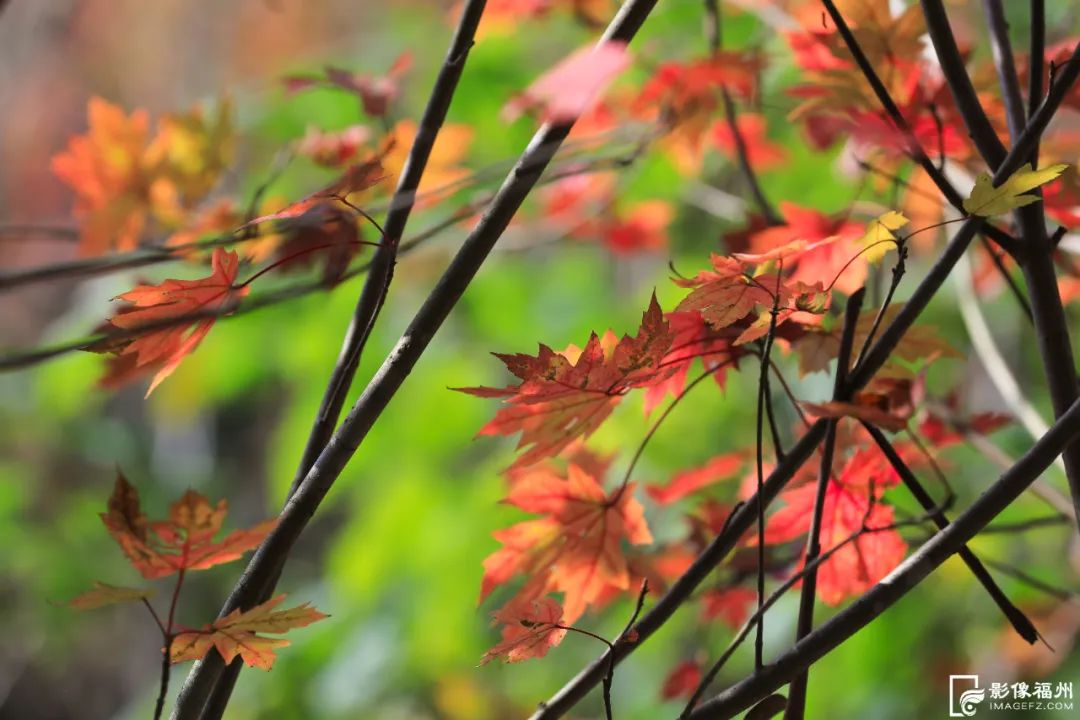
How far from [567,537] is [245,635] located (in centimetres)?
18

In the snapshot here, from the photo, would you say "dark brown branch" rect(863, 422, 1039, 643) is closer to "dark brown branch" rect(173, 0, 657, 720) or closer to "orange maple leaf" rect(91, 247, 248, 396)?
"dark brown branch" rect(173, 0, 657, 720)

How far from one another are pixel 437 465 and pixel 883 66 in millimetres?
1355

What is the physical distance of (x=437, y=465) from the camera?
71.4 inches

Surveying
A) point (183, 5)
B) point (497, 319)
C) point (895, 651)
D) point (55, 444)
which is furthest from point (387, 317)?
point (183, 5)

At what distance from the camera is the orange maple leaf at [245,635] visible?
369mm

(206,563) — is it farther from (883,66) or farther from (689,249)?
(689,249)

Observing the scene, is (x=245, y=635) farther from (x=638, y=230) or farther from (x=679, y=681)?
(x=638, y=230)

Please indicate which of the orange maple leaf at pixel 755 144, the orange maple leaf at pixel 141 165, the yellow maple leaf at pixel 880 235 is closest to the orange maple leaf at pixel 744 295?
the yellow maple leaf at pixel 880 235

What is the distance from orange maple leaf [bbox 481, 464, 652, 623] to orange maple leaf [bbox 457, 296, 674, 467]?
0.20 feet

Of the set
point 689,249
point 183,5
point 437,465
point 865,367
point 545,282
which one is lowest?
point 865,367

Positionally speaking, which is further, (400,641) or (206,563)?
(400,641)

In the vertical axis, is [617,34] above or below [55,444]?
below

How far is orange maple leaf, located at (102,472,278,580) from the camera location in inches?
15.7

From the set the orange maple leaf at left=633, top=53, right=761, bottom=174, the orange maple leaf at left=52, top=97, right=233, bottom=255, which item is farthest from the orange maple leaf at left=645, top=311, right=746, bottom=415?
the orange maple leaf at left=52, top=97, right=233, bottom=255
